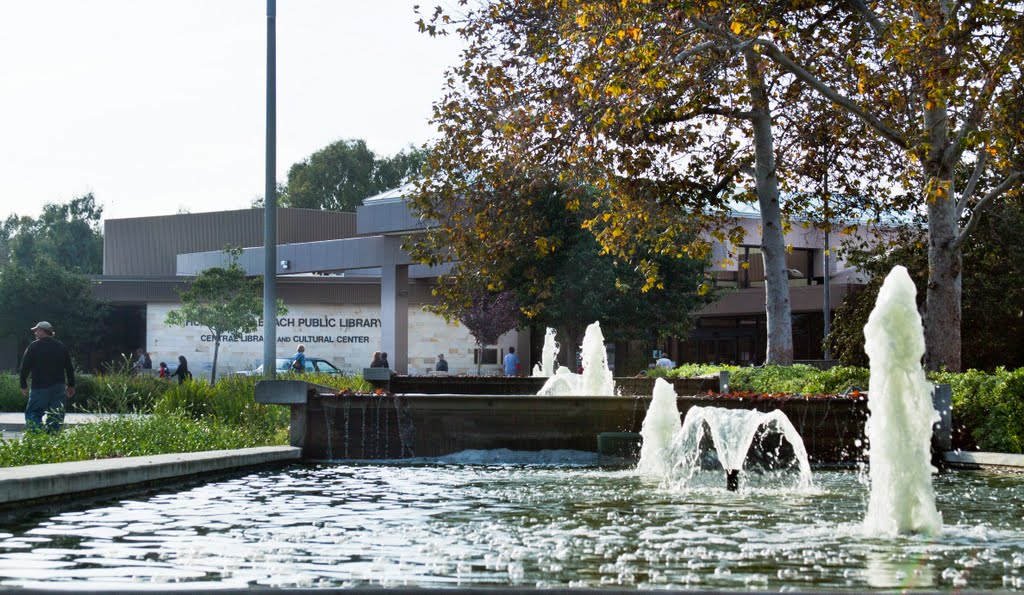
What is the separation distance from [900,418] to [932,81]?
28.9 ft

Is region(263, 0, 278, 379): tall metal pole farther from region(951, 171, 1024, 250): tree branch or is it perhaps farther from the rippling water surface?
region(951, 171, 1024, 250): tree branch

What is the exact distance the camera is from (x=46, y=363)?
1692 cm

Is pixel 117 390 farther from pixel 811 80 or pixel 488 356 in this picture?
pixel 488 356

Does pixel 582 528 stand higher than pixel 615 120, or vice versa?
pixel 615 120

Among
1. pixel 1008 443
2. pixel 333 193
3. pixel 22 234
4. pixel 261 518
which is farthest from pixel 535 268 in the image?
pixel 22 234

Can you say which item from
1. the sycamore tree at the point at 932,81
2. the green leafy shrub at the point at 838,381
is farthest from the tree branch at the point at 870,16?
the green leafy shrub at the point at 838,381

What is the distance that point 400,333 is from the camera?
146 feet

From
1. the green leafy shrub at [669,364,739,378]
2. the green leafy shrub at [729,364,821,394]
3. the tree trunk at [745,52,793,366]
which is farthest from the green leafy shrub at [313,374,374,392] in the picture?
the tree trunk at [745,52,793,366]

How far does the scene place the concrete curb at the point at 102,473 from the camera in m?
8.84

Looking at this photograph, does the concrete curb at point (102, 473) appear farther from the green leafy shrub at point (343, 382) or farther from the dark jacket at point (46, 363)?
the green leafy shrub at point (343, 382)

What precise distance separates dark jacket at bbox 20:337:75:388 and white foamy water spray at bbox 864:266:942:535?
12.0 m

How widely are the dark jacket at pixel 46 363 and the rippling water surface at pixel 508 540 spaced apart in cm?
649

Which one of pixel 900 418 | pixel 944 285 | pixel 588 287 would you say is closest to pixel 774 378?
pixel 944 285

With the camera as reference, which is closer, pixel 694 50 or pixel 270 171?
pixel 694 50
